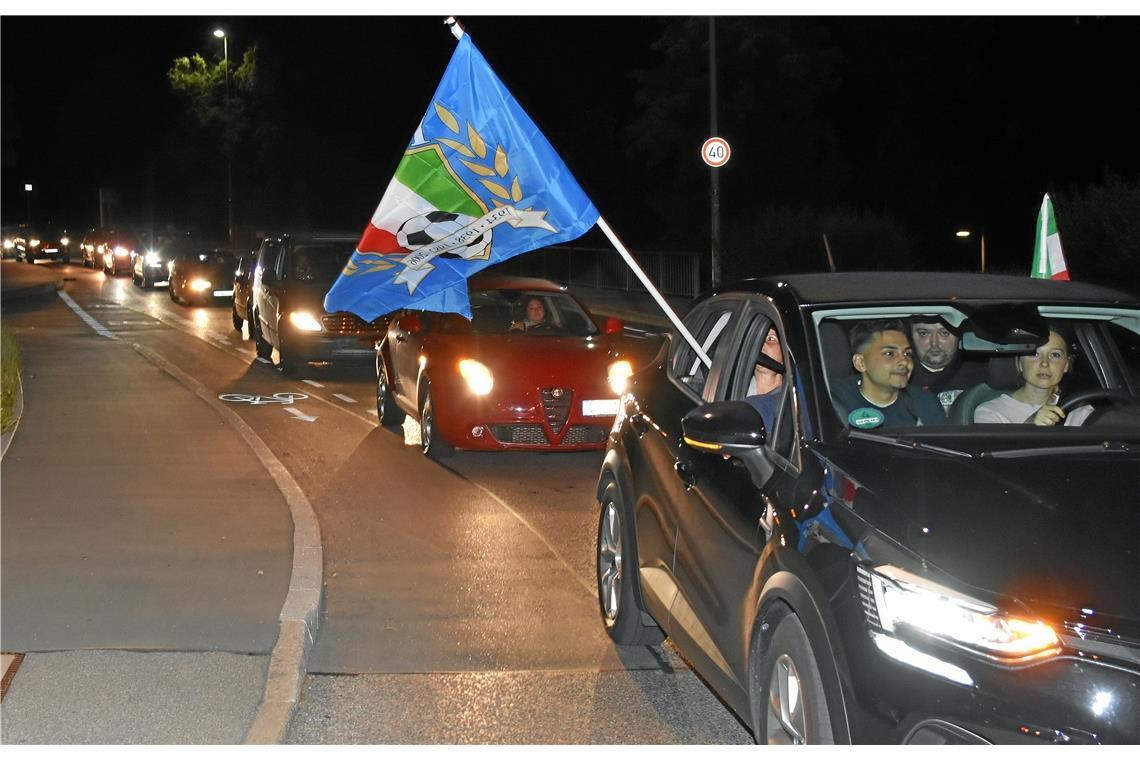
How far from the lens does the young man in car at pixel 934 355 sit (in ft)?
18.5

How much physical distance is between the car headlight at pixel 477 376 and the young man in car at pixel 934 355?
18.6ft

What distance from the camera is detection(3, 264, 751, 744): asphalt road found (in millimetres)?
5562

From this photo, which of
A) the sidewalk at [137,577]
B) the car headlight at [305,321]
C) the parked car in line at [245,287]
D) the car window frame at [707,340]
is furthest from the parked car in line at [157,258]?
the car window frame at [707,340]

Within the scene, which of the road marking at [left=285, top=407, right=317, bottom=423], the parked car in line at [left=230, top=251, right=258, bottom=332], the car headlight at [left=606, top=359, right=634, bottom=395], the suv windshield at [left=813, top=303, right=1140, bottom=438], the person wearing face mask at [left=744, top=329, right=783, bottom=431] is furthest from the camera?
the parked car in line at [left=230, top=251, right=258, bottom=332]

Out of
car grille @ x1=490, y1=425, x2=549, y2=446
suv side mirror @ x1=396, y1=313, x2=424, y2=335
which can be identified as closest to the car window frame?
car grille @ x1=490, y1=425, x2=549, y2=446

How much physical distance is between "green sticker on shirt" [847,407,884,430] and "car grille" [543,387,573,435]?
6076mm

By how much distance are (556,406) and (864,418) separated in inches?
243

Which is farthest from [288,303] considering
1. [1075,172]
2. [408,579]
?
[1075,172]

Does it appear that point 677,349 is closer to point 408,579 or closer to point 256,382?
point 408,579

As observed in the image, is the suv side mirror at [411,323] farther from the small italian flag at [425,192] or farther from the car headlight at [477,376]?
the small italian flag at [425,192]

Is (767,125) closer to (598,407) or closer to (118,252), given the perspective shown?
(118,252)

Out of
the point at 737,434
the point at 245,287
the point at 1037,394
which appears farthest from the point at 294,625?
the point at 245,287

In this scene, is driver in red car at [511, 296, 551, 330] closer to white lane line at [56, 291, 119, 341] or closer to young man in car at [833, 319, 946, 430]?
young man in car at [833, 319, 946, 430]

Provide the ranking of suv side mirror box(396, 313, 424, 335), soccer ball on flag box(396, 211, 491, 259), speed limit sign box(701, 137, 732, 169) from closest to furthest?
soccer ball on flag box(396, 211, 491, 259) < suv side mirror box(396, 313, 424, 335) < speed limit sign box(701, 137, 732, 169)
